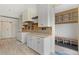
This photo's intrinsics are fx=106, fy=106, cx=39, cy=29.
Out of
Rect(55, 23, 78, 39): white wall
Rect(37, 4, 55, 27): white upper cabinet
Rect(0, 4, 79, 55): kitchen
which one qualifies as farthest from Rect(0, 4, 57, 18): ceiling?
Rect(55, 23, 78, 39): white wall

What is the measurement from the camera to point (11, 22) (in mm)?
2633

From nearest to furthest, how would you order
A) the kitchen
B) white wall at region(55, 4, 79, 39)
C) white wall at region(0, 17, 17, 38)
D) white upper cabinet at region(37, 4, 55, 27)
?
white wall at region(55, 4, 79, 39) → the kitchen → white wall at region(0, 17, 17, 38) → white upper cabinet at region(37, 4, 55, 27)

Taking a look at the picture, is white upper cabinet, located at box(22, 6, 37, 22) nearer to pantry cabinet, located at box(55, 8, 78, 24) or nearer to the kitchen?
the kitchen

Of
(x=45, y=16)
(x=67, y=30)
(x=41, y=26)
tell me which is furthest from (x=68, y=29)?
(x=41, y=26)

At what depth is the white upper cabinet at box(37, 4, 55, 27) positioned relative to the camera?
106 inches

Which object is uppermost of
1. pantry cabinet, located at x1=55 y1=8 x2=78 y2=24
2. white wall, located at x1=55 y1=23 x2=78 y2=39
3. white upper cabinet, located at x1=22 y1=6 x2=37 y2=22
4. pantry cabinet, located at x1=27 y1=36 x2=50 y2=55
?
white upper cabinet, located at x1=22 y1=6 x2=37 y2=22

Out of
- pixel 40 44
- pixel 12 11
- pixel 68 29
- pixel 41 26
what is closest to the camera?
pixel 68 29

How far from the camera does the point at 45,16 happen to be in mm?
3012

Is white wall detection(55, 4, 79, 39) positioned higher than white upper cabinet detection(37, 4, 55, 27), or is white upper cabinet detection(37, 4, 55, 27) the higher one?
white upper cabinet detection(37, 4, 55, 27)

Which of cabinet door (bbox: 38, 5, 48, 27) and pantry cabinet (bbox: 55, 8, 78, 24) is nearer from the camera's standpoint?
pantry cabinet (bbox: 55, 8, 78, 24)

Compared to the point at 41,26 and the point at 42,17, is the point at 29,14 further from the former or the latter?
the point at 41,26

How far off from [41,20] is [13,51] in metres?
1.18

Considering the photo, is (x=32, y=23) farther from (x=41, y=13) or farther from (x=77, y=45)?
(x=77, y=45)

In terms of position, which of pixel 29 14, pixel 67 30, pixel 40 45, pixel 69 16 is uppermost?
pixel 29 14
